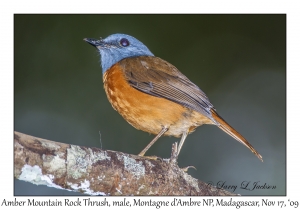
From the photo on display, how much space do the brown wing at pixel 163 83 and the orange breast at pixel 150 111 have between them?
8 centimetres

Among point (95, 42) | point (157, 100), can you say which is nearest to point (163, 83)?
point (157, 100)

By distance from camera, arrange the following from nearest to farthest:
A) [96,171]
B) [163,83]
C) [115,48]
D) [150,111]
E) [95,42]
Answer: [96,171] → [150,111] → [163,83] → [95,42] → [115,48]

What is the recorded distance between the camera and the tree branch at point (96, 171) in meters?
3.34

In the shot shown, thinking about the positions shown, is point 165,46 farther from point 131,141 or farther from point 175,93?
point 175,93

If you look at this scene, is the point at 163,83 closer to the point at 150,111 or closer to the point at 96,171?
the point at 150,111

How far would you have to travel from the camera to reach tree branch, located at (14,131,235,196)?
334 cm

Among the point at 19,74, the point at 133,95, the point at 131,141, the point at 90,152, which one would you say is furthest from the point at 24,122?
the point at 90,152

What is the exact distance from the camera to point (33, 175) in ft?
11.0

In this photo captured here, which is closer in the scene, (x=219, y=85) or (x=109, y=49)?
(x=109, y=49)

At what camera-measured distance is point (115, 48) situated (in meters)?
5.76

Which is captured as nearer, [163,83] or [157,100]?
[157,100]

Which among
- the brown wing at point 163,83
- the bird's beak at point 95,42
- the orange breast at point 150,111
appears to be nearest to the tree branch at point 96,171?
the orange breast at point 150,111

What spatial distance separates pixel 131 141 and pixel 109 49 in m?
2.35

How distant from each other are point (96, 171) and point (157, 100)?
5.09 feet
